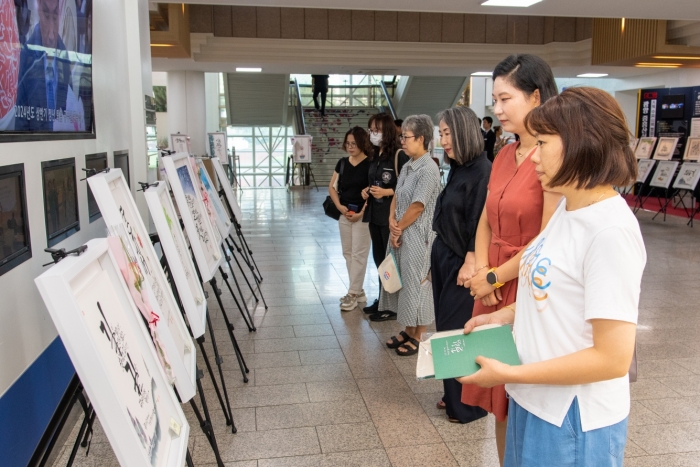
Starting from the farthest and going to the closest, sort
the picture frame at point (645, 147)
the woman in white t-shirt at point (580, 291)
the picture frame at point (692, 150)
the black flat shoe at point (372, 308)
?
the picture frame at point (645, 147)
the picture frame at point (692, 150)
the black flat shoe at point (372, 308)
the woman in white t-shirt at point (580, 291)

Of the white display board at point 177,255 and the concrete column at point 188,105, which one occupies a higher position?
the concrete column at point 188,105

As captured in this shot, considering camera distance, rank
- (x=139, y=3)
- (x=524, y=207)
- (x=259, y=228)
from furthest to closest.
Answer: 1. (x=259, y=228)
2. (x=139, y=3)
3. (x=524, y=207)

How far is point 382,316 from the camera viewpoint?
205 inches

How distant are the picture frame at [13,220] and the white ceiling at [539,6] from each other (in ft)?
15.3

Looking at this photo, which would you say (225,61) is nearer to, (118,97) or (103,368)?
(118,97)

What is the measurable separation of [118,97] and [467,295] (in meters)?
2.46

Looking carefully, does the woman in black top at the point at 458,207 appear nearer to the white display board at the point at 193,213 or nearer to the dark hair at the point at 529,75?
the dark hair at the point at 529,75

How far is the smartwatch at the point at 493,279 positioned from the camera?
7.89 ft

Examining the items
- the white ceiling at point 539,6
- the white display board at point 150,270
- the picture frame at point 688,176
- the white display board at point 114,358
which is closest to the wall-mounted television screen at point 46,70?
the white display board at point 150,270

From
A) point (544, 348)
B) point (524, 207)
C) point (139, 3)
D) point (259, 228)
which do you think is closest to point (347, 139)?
point (139, 3)

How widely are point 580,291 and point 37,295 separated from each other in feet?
6.84

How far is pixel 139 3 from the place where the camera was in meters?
4.82

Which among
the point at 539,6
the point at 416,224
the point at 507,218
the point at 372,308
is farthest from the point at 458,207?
the point at 539,6

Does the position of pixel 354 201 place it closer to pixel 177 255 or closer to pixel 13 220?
pixel 177 255
